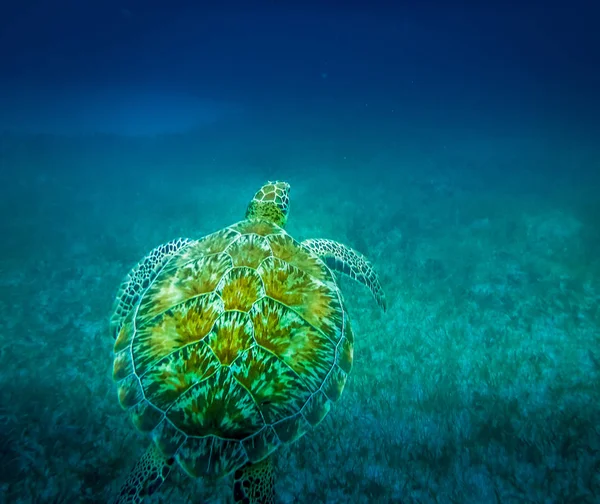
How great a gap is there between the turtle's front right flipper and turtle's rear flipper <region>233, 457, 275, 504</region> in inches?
92.3

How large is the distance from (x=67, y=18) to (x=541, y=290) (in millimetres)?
38825

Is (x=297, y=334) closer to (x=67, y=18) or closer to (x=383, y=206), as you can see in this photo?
(x=383, y=206)

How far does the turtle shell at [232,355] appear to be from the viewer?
197 centimetres

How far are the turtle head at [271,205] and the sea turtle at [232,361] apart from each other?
1367mm

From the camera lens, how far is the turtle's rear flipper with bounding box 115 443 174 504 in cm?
207

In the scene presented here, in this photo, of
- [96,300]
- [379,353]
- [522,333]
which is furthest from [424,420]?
[96,300]

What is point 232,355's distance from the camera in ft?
6.82

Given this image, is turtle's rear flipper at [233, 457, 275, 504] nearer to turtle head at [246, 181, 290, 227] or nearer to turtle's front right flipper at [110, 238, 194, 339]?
turtle's front right flipper at [110, 238, 194, 339]

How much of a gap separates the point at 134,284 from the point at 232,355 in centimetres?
253

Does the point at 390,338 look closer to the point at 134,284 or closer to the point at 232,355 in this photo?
the point at 232,355

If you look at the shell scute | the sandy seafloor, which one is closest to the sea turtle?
the shell scute

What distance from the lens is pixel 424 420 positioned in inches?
131

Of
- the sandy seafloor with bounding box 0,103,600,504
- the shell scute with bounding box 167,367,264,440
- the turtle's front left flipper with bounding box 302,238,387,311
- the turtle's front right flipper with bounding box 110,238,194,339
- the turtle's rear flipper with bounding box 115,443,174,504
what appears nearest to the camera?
the shell scute with bounding box 167,367,264,440

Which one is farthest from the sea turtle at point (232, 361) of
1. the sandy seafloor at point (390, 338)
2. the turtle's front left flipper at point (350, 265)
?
the turtle's front left flipper at point (350, 265)
